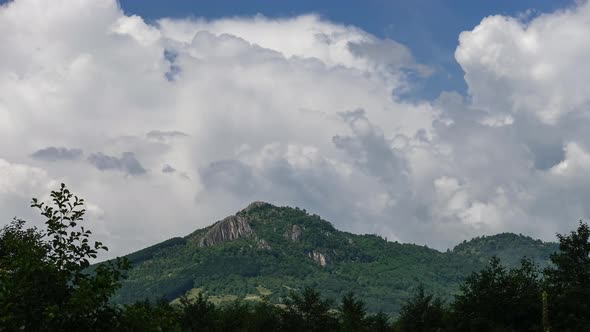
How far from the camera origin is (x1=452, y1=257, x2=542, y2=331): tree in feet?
294

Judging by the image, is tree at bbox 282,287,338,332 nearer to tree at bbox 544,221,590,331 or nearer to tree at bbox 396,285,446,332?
tree at bbox 396,285,446,332

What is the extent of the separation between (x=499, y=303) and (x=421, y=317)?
1421cm

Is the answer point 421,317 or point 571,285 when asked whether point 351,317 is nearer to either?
point 421,317

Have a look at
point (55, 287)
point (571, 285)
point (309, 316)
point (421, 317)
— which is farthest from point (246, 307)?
point (55, 287)

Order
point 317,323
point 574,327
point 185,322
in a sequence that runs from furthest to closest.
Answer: point 185,322
point 317,323
point 574,327

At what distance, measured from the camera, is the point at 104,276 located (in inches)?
716

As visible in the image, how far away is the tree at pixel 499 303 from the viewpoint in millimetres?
89562

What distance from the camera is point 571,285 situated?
96.3 metres

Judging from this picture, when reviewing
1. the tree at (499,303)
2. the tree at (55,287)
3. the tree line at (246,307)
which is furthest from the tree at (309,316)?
the tree at (55,287)

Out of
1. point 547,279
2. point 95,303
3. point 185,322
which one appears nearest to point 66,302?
point 95,303

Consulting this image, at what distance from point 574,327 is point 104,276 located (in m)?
79.6

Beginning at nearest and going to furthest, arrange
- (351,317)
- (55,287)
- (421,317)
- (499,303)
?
(55,287) → (499,303) → (421,317) → (351,317)

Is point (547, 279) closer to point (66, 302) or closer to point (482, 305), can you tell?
point (482, 305)

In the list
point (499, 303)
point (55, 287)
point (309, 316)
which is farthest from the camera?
point (309, 316)
